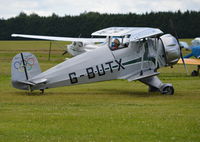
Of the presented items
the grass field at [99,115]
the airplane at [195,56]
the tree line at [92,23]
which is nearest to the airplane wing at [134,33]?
the grass field at [99,115]

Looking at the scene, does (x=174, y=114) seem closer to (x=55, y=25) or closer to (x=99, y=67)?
(x=99, y=67)

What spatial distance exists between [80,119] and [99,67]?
5730 mm

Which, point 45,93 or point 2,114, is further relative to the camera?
point 45,93

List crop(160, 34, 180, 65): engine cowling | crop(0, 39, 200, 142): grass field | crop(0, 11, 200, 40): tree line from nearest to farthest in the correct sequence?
crop(0, 39, 200, 142): grass field
crop(160, 34, 180, 65): engine cowling
crop(0, 11, 200, 40): tree line

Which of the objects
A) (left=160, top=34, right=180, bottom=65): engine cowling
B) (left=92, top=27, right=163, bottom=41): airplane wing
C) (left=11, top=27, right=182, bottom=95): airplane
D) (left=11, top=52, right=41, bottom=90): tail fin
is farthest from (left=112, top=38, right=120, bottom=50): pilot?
(left=11, top=52, right=41, bottom=90): tail fin

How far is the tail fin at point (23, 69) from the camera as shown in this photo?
17072 millimetres

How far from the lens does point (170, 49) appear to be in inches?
745

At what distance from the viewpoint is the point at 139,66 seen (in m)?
18.6

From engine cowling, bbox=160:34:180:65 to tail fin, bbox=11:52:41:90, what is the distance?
4.49m

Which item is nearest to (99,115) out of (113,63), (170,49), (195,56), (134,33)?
(113,63)

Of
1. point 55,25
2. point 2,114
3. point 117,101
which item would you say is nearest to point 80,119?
point 2,114

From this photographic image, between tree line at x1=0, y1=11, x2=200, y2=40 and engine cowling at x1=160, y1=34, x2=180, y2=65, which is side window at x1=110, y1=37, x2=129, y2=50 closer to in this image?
engine cowling at x1=160, y1=34, x2=180, y2=65

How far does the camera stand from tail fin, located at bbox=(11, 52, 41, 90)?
17.1m

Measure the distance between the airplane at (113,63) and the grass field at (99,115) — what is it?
47 cm
